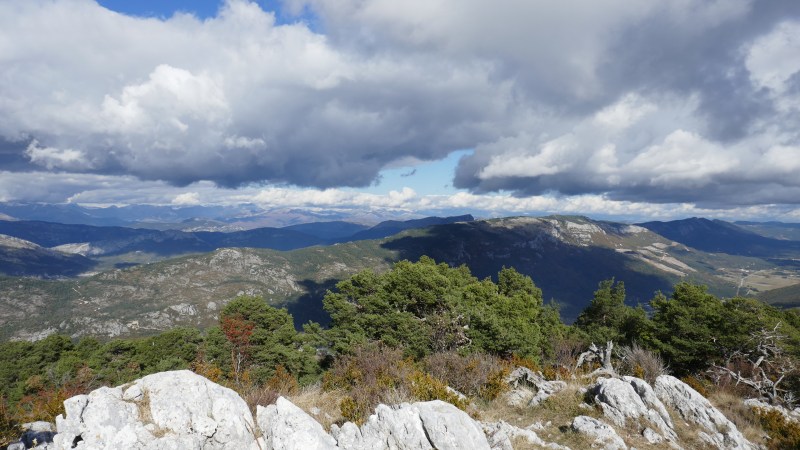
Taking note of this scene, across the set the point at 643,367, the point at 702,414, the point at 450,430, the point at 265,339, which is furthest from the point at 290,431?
the point at 265,339

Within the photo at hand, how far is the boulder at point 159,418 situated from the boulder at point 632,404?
624 inches

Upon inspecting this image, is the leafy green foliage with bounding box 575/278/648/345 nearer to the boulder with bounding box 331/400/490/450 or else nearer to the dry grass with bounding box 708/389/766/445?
the dry grass with bounding box 708/389/766/445

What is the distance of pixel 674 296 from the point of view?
52250 mm

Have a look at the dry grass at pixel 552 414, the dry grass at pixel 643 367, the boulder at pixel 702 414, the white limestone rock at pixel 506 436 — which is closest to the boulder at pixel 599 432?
the dry grass at pixel 552 414

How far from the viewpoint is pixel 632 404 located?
55.9ft

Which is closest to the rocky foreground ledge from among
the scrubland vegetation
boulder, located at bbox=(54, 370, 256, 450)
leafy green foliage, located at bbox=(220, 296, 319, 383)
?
boulder, located at bbox=(54, 370, 256, 450)

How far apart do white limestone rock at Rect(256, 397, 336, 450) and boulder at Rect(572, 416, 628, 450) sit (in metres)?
10.6

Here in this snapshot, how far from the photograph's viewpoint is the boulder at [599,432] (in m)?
14.4

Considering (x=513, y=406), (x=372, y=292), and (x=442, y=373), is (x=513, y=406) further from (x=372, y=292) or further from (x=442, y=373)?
(x=372, y=292)

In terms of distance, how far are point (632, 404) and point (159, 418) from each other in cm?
1980

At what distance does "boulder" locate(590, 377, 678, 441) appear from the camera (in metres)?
16.5

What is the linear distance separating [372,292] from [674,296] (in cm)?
4387

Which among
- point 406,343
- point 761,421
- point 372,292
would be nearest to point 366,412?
point 761,421

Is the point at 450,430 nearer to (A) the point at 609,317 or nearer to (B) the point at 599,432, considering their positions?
(B) the point at 599,432
